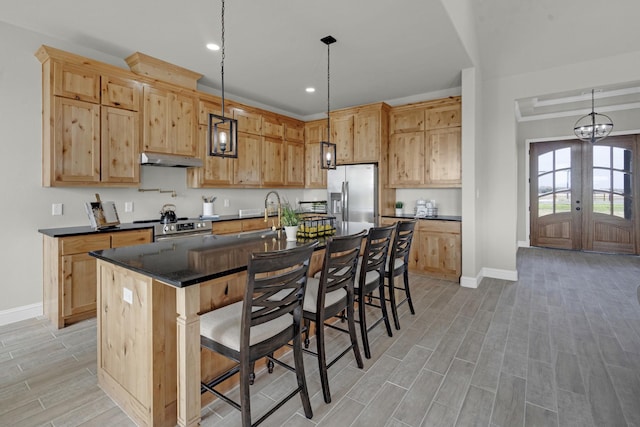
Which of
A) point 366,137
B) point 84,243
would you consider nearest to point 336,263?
point 84,243

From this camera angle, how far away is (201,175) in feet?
15.0

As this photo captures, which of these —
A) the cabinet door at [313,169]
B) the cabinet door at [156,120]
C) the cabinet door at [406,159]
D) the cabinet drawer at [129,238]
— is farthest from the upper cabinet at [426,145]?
the cabinet drawer at [129,238]

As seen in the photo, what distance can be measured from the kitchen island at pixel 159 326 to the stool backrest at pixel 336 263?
0.49 metres

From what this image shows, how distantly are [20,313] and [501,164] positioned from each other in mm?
6129

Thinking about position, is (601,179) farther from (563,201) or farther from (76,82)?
(76,82)

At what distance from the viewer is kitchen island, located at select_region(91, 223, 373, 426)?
1622mm

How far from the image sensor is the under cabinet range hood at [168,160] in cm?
384

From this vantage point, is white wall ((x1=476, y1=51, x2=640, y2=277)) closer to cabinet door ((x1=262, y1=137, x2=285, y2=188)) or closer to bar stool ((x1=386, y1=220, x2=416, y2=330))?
bar stool ((x1=386, y1=220, x2=416, y2=330))

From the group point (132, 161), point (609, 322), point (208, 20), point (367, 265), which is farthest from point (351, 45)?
point (609, 322)

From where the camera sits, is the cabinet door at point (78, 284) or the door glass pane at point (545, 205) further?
the door glass pane at point (545, 205)

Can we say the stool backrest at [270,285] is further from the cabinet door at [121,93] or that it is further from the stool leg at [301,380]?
the cabinet door at [121,93]

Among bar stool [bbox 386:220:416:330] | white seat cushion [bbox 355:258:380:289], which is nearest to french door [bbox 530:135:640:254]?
bar stool [bbox 386:220:416:330]

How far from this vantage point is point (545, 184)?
7.38 metres

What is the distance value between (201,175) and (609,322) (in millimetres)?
5005
